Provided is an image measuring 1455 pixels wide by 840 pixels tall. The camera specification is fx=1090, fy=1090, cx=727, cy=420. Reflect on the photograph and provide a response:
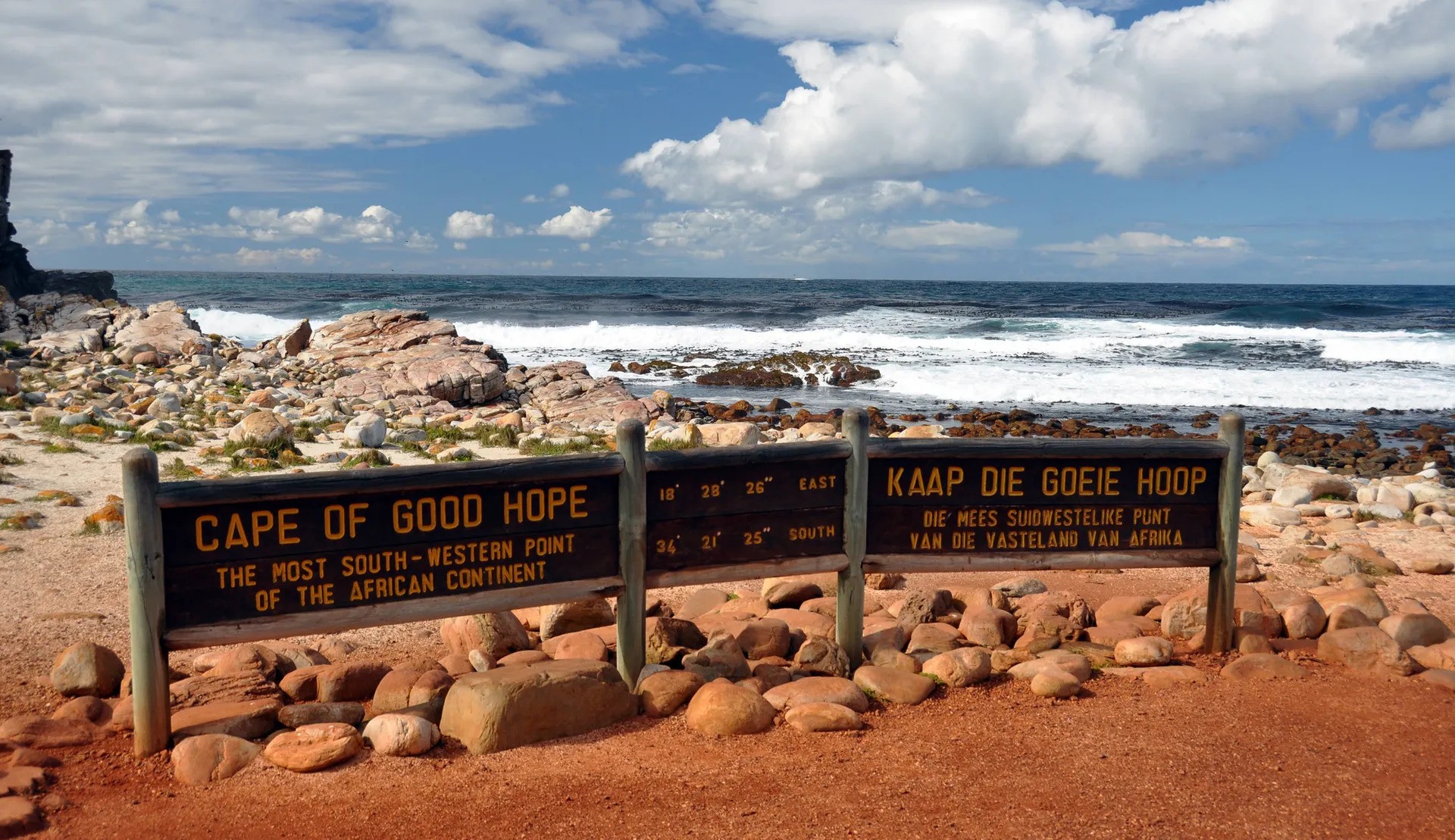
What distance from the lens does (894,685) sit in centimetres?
545

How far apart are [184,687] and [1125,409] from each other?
75.4 ft

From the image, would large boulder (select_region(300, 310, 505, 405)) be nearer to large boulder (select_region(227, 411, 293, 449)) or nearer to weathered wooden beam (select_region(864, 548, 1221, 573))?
large boulder (select_region(227, 411, 293, 449))

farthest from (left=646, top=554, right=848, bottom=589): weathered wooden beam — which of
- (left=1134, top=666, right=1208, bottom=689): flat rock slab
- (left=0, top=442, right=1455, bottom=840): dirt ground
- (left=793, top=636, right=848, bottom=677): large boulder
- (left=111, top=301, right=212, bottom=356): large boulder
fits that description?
(left=111, top=301, right=212, bottom=356): large boulder

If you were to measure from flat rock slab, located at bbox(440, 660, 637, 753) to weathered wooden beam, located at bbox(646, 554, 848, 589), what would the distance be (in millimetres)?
556

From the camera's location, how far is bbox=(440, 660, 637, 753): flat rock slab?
4.79 meters

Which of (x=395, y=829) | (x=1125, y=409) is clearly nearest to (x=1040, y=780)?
(x=395, y=829)

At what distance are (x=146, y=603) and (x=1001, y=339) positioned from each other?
138 feet

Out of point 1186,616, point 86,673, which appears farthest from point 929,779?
point 86,673

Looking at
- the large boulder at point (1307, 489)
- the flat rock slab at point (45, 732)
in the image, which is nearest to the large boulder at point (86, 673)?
the flat rock slab at point (45, 732)

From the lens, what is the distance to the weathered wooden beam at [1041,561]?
582 centimetres

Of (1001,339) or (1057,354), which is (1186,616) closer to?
(1057,354)

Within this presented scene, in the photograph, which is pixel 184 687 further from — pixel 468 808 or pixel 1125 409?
pixel 1125 409

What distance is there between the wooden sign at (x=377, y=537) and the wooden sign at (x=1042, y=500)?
156 cm

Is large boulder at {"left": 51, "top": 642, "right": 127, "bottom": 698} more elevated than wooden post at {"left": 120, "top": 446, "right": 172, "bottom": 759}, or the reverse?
wooden post at {"left": 120, "top": 446, "right": 172, "bottom": 759}
